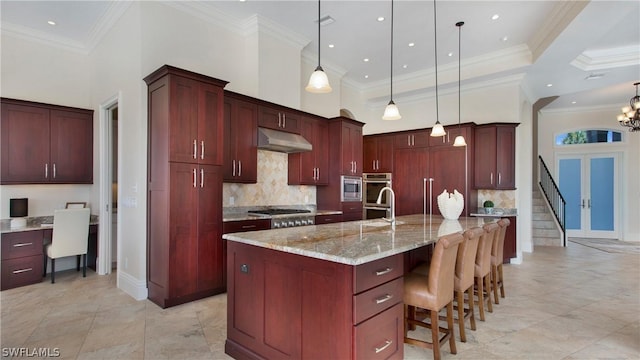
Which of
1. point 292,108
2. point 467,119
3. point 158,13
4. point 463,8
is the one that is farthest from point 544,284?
point 158,13

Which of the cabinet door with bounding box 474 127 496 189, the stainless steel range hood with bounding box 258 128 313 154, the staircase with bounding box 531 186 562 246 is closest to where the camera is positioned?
the stainless steel range hood with bounding box 258 128 313 154

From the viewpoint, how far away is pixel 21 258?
164 inches

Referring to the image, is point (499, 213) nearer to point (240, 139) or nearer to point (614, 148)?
point (240, 139)

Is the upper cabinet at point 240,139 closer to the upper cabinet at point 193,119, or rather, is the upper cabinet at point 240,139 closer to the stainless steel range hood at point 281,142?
the stainless steel range hood at point 281,142

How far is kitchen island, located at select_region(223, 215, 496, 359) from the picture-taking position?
1.83 meters

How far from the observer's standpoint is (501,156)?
19.3ft

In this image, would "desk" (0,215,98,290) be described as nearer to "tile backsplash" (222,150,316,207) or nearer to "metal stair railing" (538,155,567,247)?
"tile backsplash" (222,150,316,207)

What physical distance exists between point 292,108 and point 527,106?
5.30 metres

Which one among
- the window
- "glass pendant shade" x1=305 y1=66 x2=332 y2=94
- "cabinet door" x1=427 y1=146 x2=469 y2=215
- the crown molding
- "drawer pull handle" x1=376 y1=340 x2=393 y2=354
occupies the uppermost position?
the crown molding

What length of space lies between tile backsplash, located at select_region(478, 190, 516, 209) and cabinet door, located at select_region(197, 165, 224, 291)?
16.4 feet

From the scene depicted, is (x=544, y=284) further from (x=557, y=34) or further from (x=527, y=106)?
(x=527, y=106)

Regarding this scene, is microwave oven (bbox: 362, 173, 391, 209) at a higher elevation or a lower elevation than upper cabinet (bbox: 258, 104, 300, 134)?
lower

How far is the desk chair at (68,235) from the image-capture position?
4254 mm

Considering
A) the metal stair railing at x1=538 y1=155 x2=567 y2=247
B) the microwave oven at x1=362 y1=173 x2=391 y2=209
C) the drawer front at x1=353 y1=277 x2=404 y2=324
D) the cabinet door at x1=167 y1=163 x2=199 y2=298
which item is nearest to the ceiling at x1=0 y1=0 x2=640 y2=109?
the microwave oven at x1=362 y1=173 x2=391 y2=209
